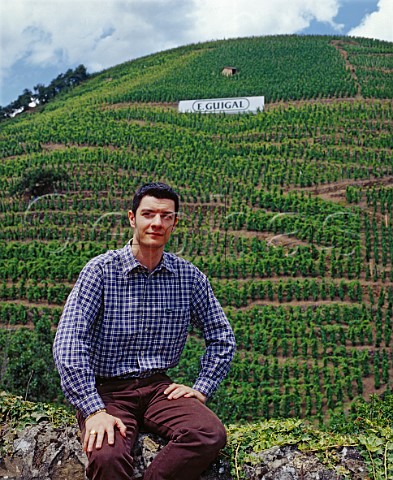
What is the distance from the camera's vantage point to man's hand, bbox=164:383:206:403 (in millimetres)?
1868

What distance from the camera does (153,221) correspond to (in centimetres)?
197

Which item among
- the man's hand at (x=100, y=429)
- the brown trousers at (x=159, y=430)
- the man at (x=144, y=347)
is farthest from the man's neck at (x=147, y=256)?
the man's hand at (x=100, y=429)

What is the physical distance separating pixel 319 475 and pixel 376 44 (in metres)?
33.0

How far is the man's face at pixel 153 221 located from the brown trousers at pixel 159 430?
1.50ft

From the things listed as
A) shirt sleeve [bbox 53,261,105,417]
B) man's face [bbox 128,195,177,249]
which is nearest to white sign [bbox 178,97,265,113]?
man's face [bbox 128,195,177,249]

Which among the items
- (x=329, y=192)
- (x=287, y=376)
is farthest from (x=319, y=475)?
(x=329, y=192)

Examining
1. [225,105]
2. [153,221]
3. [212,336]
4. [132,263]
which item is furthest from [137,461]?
[225,105]

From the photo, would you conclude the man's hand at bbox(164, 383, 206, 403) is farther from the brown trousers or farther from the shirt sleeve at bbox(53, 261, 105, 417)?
the shirt sleeve at bbox(53, 261, 105, 417)

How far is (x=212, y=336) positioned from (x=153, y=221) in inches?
17.8

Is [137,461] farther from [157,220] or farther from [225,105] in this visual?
[225,105]

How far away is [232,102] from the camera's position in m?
20.9

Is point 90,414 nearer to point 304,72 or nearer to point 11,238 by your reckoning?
point 11,238

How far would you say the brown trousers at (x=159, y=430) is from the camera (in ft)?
5.31

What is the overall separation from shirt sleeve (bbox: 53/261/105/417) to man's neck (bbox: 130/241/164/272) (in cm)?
14
